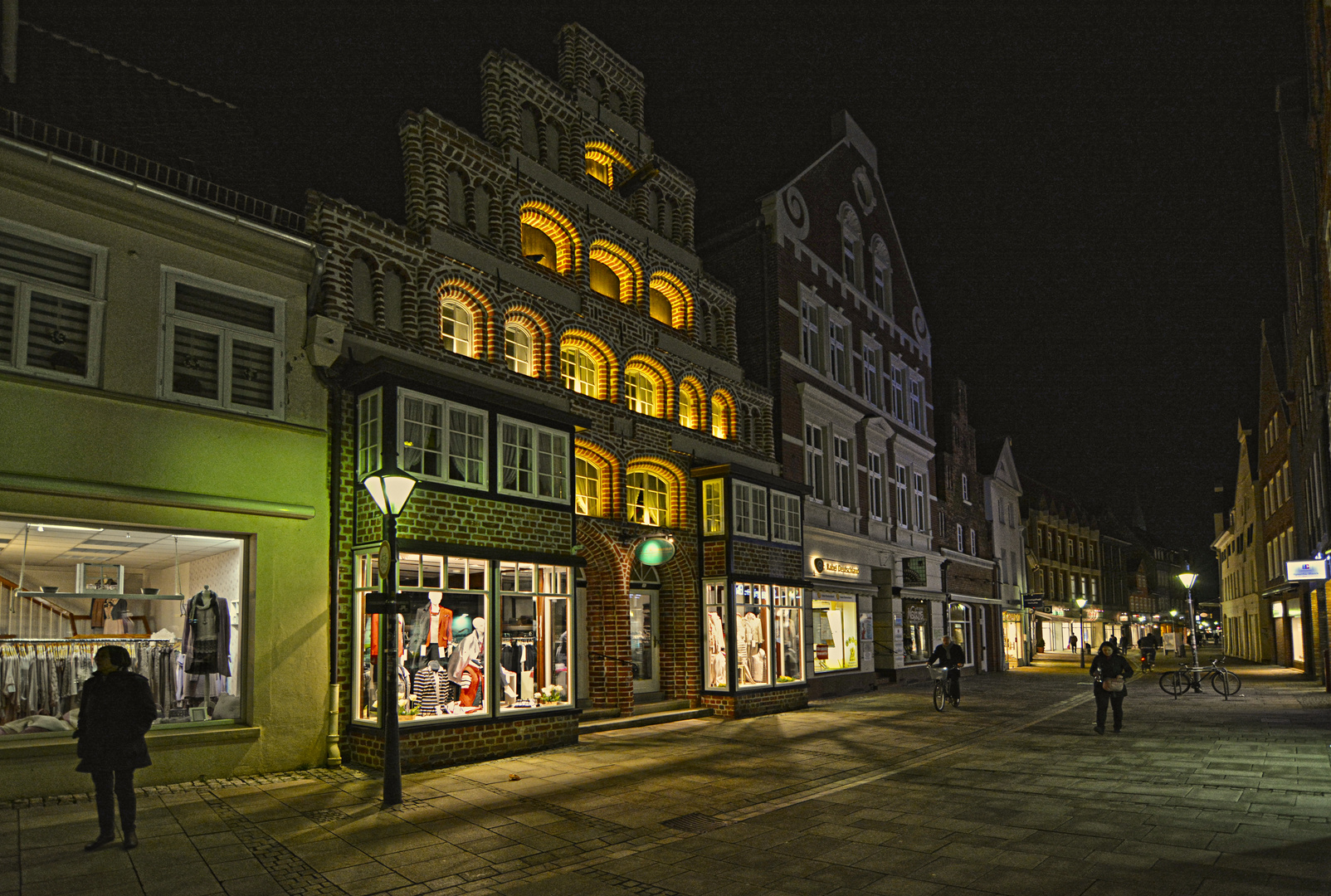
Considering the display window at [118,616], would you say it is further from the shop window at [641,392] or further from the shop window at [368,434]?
the shop window at [641,392]

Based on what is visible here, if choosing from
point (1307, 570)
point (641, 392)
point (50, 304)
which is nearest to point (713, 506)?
point (641, 392)

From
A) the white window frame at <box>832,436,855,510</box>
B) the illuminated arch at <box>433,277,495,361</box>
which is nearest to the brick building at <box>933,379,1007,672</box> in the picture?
the white window frame at <box>832,436,855,510</box>

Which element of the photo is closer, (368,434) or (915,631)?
(368,434)

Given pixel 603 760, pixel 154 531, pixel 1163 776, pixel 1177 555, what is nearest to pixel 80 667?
pixel 154 531

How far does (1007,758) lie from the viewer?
1380 centimetres

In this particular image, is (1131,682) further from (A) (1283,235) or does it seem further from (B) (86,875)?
(B) (86,875)

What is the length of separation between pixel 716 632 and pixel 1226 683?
1431cm

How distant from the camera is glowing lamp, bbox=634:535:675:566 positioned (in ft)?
62.3

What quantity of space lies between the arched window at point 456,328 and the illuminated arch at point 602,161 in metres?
5.84

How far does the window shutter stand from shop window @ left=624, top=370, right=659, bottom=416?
11.0m

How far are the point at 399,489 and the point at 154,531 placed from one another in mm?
3731

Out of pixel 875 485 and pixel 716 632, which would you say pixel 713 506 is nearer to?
pixel 716 632

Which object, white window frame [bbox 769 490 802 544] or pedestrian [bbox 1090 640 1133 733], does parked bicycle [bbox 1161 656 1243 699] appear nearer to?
pedestrian [bbox 1090 640 1133 733]

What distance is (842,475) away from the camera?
1130 inches
